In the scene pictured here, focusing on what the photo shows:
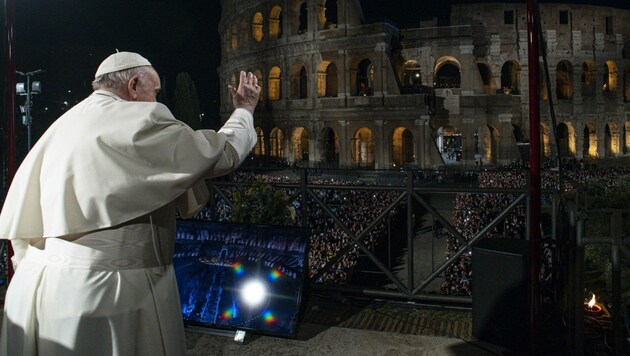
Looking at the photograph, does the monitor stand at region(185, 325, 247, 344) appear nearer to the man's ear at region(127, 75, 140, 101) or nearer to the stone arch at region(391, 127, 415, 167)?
the man's ear at region(127, 75, 140, 101)

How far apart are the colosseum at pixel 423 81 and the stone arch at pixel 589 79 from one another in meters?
0.09

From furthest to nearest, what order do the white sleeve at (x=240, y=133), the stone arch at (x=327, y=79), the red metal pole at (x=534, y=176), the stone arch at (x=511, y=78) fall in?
the stone arch at (x=511, y=78)
the stone arch at (x=327, y=79)
the red metal pole at (x=534, y=176)
the white sleeve at (x=240, y=133)

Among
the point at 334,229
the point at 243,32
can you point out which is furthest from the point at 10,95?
the point at 243,32

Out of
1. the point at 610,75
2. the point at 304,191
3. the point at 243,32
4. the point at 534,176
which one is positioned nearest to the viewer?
the point at 534,176

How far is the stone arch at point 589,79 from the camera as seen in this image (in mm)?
37969

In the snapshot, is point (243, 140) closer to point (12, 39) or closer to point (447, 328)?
point (447, 328)

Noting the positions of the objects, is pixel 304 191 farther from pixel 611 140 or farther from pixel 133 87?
pixel 611 140

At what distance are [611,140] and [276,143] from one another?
25.3 meters

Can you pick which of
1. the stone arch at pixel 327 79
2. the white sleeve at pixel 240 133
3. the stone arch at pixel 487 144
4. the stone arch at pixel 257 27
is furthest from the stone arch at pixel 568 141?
the white sleeve at pixel 240 133

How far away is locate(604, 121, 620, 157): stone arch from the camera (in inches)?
1505

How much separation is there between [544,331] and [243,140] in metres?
3.29

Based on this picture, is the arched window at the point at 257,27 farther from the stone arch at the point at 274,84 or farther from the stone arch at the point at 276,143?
the stone arch at the point at 276,143

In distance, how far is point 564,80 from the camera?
39.4 meters

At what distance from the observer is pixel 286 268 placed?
4.21 metres
